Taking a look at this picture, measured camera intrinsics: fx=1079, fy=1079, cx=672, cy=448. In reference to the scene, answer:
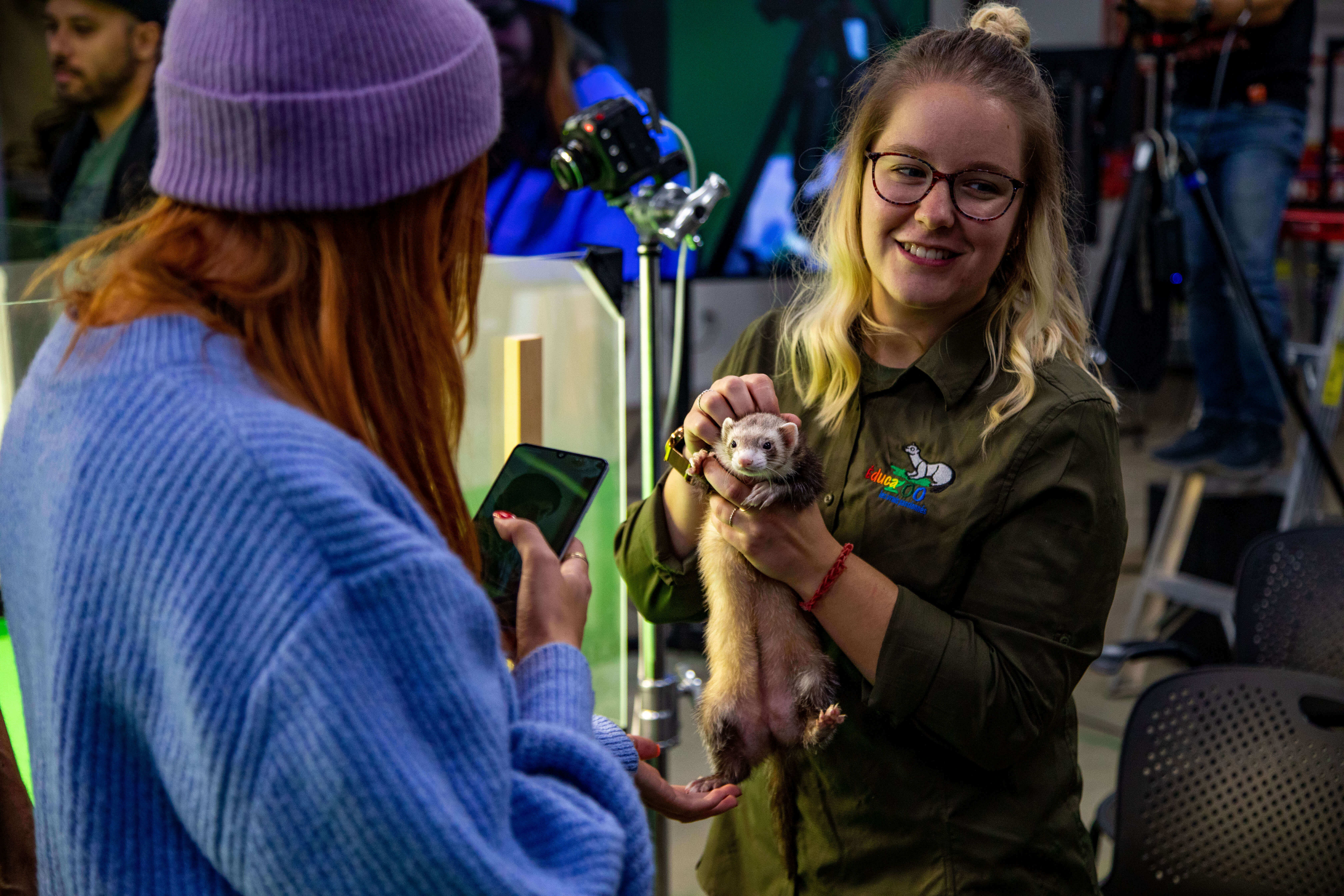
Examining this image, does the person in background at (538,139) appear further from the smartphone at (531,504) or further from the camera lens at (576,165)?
the smartphone at (531,504)

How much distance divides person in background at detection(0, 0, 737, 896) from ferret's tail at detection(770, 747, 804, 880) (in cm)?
47

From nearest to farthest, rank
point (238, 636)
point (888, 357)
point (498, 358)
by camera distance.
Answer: point (238, 636)
point (888, 357)
point (498, 358)

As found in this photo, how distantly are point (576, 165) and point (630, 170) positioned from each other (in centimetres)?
8

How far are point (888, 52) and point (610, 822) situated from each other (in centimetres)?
92

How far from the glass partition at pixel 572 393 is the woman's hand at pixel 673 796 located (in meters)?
0.59

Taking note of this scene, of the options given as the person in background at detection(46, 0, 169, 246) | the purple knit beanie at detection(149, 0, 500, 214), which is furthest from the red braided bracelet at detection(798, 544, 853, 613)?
the person in background at detection(46, 0, 169, 246)

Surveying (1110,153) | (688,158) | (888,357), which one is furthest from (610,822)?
(1110,153)

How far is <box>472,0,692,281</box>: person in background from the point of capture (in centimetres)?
387

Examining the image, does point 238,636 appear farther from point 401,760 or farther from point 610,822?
point 610,822

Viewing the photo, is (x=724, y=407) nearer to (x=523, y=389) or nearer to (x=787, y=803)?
(x=787, y=803)

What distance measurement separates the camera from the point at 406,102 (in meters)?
0.63

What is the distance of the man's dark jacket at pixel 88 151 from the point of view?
3412 mm

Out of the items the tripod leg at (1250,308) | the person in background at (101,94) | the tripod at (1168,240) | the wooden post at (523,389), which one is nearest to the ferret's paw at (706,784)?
the wooden post at (523,389)

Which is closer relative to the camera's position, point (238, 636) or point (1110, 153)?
point (238, 636)
